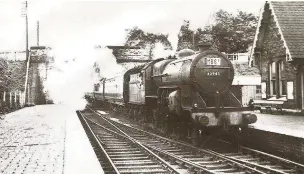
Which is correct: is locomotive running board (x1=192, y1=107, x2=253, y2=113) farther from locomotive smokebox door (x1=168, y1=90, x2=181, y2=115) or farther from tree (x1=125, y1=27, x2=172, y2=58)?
tree (x1=125, y1=27, x2=172, y2=58)

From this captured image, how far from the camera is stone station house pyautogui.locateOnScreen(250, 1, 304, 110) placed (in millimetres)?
15891

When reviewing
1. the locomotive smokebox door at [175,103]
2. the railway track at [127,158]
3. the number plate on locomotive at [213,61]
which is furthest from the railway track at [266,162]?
the number plate on locomotive at [213,61]

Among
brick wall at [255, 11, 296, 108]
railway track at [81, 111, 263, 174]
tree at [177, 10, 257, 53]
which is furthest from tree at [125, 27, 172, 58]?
railway track at [81, 111, 263, 174]

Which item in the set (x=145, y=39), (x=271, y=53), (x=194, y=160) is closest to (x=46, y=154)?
(x=194, y=160)

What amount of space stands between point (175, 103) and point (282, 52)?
8.00m

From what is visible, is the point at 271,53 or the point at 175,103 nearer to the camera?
the point at 175,103

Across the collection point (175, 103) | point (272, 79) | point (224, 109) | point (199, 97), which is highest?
point (272, 79)

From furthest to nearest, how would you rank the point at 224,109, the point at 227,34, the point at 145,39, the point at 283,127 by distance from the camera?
the point at 227,34
the point at 145,39
the point at 283,127
the point at 224,109

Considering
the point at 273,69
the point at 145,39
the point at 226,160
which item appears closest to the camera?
the point at 226,160

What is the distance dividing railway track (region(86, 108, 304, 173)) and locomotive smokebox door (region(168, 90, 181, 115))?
2.91ft

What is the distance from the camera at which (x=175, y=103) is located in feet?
36.1

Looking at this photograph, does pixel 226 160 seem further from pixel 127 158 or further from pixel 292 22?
pixel 292 22

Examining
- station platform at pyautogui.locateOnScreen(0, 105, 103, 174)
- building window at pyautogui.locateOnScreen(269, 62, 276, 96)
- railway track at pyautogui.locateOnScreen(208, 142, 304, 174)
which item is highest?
building window at pyautogui.locateOnScreen(269, 62, 276, 96)

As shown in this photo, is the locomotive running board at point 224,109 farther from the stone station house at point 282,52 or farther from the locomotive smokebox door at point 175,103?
the stone station house at point 282,52
